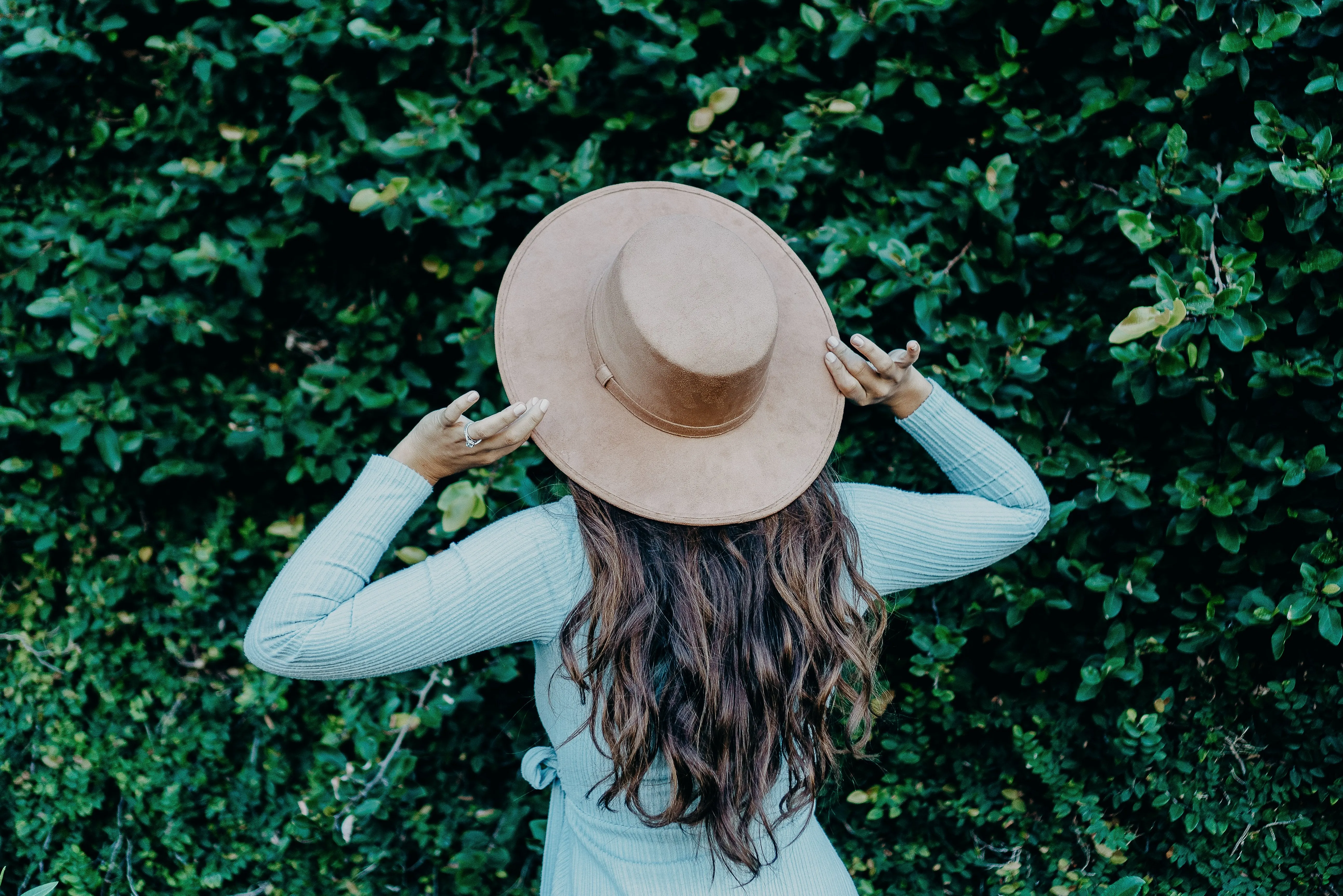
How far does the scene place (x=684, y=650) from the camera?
5.04 ft

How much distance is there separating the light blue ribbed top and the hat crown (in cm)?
28

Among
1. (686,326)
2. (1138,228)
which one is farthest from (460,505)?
(1138,228)

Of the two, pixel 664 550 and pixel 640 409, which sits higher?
pixel 640 409

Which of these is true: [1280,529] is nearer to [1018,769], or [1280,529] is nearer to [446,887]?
[1018,769]

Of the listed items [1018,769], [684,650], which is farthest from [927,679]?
[684,650]

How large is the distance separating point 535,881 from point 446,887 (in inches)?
10.9

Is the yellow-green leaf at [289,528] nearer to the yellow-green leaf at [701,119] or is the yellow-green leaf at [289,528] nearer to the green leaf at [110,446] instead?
the green leaf at [110,446]

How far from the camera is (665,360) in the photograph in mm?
1415

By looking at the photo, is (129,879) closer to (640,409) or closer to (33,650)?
(33,650)

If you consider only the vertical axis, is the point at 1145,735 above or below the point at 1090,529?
below

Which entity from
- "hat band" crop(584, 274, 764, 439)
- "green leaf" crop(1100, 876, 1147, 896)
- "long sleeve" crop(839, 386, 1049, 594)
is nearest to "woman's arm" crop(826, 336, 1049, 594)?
"long sleeve" crop(839, 386, 1049, 594)

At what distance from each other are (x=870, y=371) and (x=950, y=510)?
328 mm

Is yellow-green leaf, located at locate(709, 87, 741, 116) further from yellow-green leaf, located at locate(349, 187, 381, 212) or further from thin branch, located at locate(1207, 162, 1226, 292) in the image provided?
thin branch, located at locate(1207, 162, 1226, 292)

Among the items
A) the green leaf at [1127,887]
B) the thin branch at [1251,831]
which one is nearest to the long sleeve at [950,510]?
the green leaf at [1127,887]
